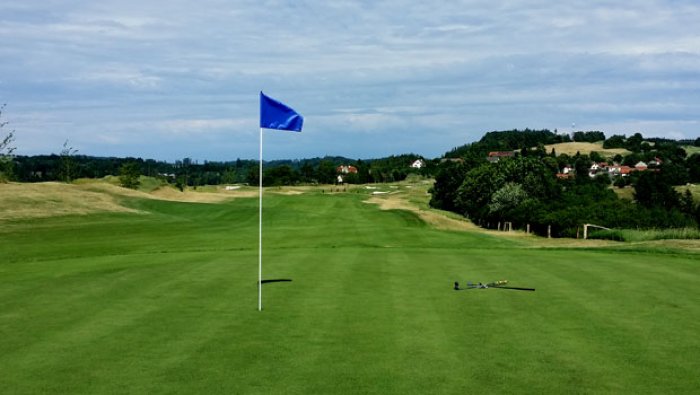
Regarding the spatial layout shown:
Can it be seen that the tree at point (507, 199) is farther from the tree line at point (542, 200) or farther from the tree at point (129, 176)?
the tree at point (129, 176)

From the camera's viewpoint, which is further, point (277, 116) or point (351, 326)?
Answer: point (277, 116)

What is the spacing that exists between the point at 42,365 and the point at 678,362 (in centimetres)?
954

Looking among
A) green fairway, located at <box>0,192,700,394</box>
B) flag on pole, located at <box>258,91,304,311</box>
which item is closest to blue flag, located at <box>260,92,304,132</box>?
flag on pole, located at <box>258,91,304,311</box>

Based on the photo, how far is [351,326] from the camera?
12.2 meters

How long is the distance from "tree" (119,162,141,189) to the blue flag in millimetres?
89602

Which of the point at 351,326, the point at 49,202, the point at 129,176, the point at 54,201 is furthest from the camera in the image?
the point at 129,176

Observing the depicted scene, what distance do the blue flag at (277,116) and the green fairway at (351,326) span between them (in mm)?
3960

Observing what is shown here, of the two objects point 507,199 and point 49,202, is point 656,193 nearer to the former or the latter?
point 507,199

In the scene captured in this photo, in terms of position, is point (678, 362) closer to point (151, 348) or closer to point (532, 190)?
point (151, 348)

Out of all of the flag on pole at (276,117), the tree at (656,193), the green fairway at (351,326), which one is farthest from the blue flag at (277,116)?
the tree at (656,193)

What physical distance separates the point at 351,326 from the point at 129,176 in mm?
95260

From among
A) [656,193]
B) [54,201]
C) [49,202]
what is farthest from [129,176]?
[656,193]

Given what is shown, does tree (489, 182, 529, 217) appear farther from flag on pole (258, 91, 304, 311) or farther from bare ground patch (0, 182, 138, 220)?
flag on pole (258, 91, 304, 311)

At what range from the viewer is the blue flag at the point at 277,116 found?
14.9m
